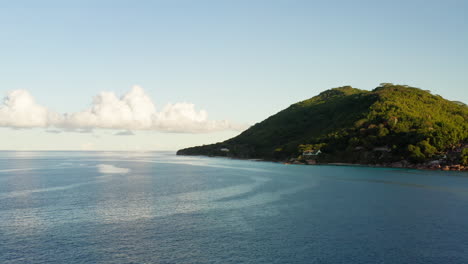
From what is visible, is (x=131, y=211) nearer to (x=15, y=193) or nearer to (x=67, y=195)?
(x=67, y=195)

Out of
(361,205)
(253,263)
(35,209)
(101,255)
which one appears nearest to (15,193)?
(35,209)

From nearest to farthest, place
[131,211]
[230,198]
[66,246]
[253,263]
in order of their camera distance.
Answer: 1. [253,263]
2. [66,246]
3. [131,211]
4. [230,198]

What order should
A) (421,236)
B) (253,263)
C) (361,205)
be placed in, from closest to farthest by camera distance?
(253,263) < (421,236) < (361,205)

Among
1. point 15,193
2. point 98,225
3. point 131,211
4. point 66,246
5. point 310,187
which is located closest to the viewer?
point 66,246

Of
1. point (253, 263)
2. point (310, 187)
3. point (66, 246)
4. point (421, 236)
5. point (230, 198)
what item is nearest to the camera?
point (253, 263)

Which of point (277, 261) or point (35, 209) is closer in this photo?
point (277, 261)

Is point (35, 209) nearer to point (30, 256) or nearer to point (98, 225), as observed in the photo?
point (98, 225)

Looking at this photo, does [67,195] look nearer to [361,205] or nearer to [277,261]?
[277,261]

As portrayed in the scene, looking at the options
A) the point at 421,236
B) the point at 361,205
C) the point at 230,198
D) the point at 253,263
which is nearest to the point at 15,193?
the point at 230,198

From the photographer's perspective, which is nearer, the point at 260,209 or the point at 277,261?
the point at 277,261
